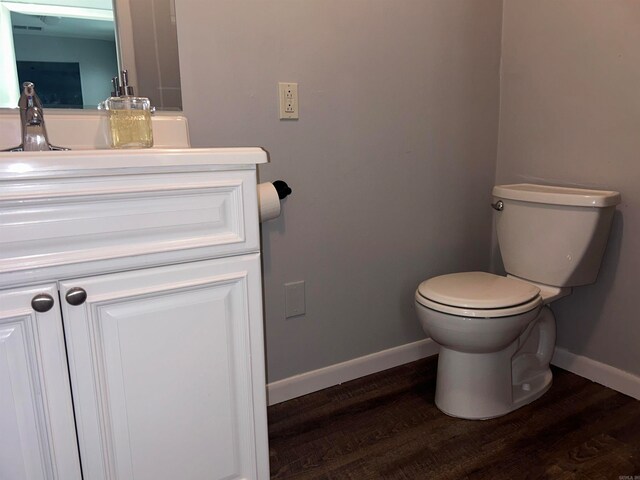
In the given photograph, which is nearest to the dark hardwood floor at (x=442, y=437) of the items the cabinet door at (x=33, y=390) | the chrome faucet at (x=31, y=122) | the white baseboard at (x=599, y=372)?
the white baseboard at (x=599, y=372)

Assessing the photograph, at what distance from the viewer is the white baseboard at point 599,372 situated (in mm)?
1590

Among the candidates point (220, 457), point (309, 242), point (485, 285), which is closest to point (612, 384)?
point (485, 285)

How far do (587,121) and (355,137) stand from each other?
787mm

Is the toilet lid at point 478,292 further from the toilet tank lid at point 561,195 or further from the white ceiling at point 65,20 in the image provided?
the white ceiling at point 65,20

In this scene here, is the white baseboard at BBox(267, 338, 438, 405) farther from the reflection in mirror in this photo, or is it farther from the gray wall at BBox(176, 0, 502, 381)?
the reflection in mirror

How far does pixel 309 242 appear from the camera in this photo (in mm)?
1560

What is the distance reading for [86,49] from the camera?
45.4 inches

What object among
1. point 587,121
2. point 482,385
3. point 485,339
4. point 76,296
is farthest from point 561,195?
point 76,296

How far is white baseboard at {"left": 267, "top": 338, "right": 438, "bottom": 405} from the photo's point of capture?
1.60 metres

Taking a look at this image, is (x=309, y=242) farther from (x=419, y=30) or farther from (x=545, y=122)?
(x=545, y=122)

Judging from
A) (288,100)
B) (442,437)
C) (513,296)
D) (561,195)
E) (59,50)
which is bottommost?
(442,437)

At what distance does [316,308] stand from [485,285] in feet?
1.81

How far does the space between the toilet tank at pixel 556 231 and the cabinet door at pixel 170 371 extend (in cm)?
103

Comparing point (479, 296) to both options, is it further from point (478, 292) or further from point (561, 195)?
point (561, 195)
